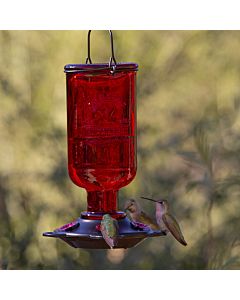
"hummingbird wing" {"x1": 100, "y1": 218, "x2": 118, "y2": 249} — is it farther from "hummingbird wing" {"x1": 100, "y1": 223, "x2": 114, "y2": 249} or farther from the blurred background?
the blurred background

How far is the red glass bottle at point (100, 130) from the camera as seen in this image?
2395 mm

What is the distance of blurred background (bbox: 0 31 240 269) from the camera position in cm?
835

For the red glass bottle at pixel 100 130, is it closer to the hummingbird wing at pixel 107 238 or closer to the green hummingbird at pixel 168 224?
the hummingbird wing at pixel 107 238

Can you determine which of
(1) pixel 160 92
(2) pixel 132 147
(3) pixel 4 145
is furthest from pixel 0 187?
(2) pixel 132 147

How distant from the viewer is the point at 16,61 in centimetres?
856

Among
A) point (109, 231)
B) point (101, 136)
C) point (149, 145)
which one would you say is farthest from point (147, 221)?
point (149, 145)

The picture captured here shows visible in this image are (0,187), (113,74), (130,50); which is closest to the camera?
(113,74)

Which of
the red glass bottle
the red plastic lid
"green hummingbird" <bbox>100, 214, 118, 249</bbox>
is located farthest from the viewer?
the red glass bottle

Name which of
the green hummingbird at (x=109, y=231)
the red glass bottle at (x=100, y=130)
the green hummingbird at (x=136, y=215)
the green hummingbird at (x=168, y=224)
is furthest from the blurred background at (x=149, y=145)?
the green hummingbird at (x=109, y=231)

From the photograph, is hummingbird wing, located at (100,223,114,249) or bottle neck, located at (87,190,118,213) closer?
hummingbird wing, located at (100,223,114,249)

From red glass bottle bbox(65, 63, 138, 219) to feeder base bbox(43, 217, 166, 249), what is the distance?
51mm

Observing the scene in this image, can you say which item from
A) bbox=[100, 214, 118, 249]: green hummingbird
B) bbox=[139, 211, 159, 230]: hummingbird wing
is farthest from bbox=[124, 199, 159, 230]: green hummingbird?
bbox=[100, 214, 118, 249]: green hummingbird

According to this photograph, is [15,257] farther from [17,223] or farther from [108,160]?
[108,160]

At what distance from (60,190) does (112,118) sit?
6.09 metres
